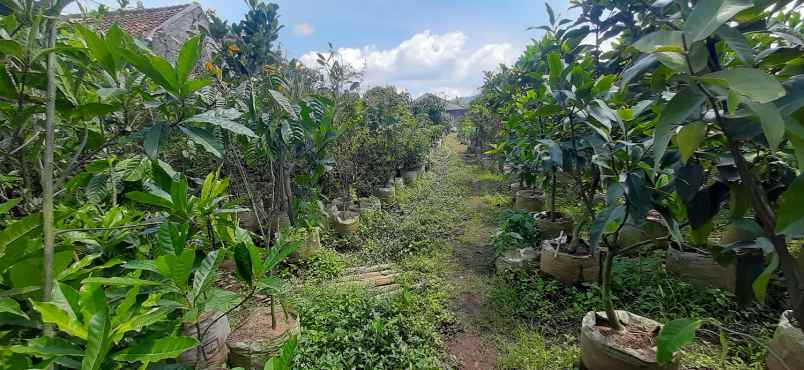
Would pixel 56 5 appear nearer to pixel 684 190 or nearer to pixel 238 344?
pixel 238 344

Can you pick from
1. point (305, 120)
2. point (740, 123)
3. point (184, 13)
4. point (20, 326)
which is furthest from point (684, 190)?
point (184, 13)

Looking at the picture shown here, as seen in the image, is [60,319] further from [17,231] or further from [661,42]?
[661,42]

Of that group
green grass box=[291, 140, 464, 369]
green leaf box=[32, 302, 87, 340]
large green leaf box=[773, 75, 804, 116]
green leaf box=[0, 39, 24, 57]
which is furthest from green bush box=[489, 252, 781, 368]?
green leaf box=[0, 39, 24, 57]

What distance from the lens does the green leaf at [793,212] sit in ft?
1.70

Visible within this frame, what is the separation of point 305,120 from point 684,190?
1.68 meters

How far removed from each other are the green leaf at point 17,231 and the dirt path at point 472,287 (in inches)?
76.2

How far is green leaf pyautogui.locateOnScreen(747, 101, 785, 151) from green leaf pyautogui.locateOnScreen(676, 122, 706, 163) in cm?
19

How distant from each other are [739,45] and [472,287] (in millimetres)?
2392

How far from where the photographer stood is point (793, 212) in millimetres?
530

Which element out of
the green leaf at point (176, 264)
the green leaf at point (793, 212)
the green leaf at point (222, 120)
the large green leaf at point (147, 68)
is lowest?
the green leaf at point (176, 264)

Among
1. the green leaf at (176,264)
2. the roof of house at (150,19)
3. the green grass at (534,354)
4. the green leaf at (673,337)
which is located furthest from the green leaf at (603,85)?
the roof of house at (150,19)

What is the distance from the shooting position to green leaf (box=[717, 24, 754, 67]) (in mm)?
566

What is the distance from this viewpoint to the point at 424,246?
3406mm

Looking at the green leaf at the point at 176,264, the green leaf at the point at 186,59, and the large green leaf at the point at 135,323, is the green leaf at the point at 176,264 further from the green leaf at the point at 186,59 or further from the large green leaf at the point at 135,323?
the green leaf at the point at 186,59
